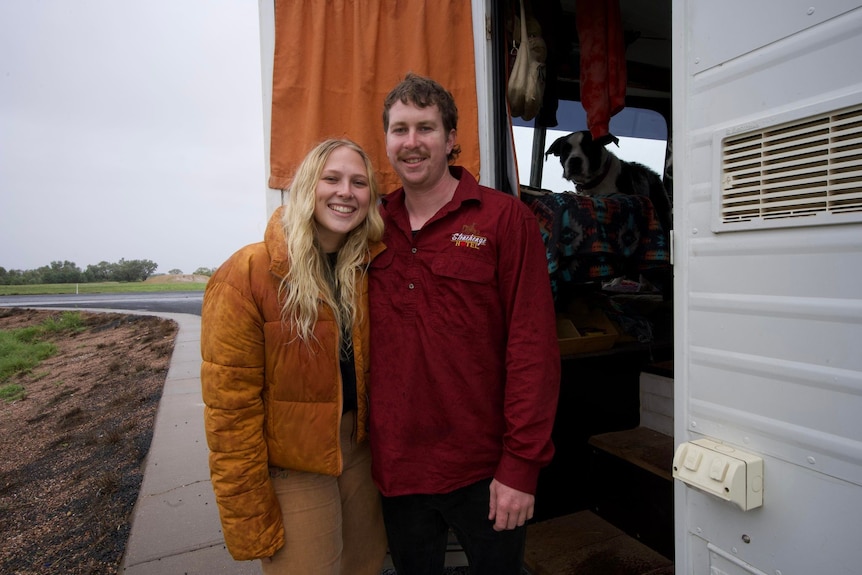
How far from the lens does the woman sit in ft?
5.35

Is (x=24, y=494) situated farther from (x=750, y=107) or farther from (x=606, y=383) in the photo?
(x=750, y=107)

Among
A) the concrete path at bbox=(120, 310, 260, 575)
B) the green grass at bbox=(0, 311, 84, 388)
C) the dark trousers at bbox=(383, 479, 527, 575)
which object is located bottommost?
the green grass at bbox=(0, 311, 84, 388)

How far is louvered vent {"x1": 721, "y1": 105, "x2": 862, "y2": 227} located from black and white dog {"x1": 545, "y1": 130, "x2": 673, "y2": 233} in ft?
9.58

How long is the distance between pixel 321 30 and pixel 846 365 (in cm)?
249

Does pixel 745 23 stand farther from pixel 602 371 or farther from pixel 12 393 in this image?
pixel 12 393

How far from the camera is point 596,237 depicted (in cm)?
291

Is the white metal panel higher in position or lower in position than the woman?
higher

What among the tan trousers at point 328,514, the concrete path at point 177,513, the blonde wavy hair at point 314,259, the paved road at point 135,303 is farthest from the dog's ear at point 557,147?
the paved road at point 135,303

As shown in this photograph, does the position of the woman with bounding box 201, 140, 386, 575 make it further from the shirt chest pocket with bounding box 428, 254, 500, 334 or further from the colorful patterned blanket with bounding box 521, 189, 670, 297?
the colorful patterned blanket with bounding box 521, 189, 670, 297

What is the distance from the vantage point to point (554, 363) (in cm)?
173

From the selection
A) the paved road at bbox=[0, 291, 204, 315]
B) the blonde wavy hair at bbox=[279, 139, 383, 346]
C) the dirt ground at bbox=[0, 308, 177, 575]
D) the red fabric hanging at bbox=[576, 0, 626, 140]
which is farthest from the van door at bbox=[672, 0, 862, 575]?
the paved road at bbox=[0, 291, 204, 315]

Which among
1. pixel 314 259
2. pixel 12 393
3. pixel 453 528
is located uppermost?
pixel 314 259

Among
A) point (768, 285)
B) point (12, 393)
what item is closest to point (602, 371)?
point (768, 285)

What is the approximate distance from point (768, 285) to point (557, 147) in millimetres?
3291
